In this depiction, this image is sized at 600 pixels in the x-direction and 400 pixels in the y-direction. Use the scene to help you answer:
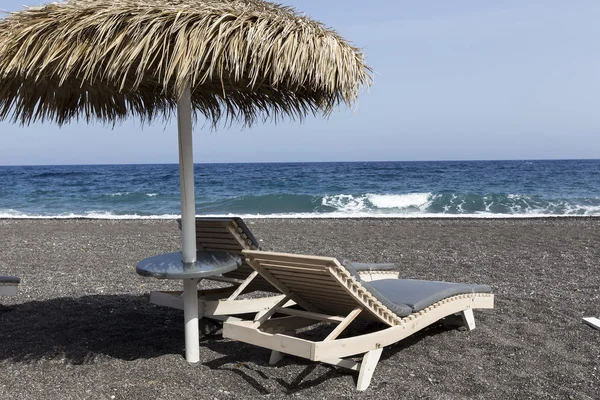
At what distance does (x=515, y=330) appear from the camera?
445 centimetres

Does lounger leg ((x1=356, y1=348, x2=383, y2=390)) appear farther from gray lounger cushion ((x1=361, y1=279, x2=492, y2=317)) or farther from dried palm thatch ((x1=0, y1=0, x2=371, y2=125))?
dried palm thatch ((x1=0, y1=0, x2=371, y2=125))

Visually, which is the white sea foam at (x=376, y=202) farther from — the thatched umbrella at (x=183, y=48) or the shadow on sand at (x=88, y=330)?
the thatched umbrella at (x=183, y=48)

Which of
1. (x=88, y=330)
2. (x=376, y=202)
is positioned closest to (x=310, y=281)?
(x=88, y=330)

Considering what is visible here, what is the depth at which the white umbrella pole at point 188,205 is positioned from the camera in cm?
361

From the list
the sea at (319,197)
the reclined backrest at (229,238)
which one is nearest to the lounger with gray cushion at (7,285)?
the reclined backrest at (229,238)

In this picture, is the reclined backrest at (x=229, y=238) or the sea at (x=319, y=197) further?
the sea at (x=319, y=197)

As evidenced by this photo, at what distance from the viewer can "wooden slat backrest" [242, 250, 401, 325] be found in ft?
10.9

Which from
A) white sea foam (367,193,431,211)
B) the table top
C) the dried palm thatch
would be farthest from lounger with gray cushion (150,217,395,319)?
white sea foam (367,193,431,211)

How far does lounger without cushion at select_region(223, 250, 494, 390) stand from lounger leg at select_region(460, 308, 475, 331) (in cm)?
16

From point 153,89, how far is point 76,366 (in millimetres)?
2080

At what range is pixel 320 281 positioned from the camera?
3.46m

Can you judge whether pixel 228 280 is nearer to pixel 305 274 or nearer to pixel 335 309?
pixel 335 309

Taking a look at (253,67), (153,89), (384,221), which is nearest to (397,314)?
(253,67)

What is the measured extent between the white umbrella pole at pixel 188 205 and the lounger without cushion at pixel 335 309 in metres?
0.26
